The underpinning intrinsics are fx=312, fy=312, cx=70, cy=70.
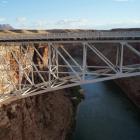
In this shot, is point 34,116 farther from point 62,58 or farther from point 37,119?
point 62,58

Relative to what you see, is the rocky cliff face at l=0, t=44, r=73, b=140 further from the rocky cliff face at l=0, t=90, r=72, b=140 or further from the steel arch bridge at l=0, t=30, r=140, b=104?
the steel arch bridge at l=0, t=30, r=140, b=104

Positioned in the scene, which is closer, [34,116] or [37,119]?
[34,116]

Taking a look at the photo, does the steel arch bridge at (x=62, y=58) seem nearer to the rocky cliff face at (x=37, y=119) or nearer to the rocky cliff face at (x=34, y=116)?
the rocky cliff face at (x=34, y=116)

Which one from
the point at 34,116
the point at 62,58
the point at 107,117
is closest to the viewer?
the point at 62,58

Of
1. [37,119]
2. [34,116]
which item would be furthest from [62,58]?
[37,119]

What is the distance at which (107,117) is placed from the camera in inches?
1602

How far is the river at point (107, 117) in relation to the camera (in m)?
35.7

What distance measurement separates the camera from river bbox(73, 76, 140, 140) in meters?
35.7

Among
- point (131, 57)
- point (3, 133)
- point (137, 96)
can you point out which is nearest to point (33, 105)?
point (3, 133)

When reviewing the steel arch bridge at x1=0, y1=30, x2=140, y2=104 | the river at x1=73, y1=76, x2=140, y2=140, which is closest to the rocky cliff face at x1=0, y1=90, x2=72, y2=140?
the steel arch bridge at x1=0, y1=30, x2=140, y2=104

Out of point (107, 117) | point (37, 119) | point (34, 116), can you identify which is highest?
point (34, 116)

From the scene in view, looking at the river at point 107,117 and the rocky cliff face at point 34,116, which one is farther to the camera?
the river at point 107,117

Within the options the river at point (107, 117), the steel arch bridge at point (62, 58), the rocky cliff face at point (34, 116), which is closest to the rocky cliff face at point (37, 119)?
the rocky cliff face at point (34, 116)

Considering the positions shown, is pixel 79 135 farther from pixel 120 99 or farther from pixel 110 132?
pixel 120 99
